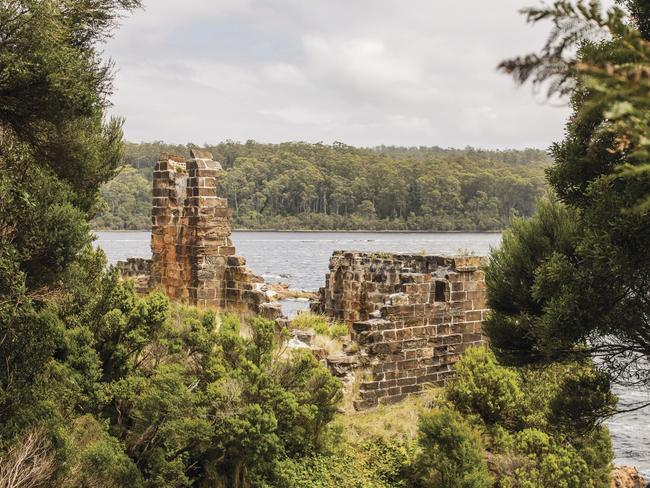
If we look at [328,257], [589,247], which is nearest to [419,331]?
[589,247]

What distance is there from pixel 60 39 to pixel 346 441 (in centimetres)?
751

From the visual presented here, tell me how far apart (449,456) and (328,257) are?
3069 inches

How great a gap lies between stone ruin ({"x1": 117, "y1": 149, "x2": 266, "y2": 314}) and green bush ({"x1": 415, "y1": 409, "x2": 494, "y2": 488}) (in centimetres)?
562

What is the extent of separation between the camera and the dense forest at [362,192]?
9400cm

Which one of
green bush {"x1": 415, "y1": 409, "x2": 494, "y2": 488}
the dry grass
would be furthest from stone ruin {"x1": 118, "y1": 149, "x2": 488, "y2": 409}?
green bush {"x1": 415, "y1": 409, "x2": 494, "y2": 488}

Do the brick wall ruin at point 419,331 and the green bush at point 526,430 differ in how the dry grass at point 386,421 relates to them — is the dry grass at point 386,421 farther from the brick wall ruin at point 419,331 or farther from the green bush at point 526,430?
the green bush at point 526,430

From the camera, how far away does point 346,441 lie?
1178 centimetres

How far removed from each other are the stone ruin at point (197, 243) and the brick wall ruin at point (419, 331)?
9.87 feet

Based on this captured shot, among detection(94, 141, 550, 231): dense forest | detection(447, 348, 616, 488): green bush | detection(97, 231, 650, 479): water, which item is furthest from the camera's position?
detection(94, 141, 550, 231): dense forest

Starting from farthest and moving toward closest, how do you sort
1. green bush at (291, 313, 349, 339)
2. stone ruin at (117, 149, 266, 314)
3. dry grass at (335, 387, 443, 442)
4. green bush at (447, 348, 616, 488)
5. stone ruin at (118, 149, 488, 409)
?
stone ruin at (117, 149, 266, 314) < green bush at (291, 313, 349, 339) < stone ruin at (118, 149, 488, 409) < dry grass at (335, 387, 443, 442) < green bush at (447, 348, 616, 488)

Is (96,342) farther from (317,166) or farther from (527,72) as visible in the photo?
(317,166)

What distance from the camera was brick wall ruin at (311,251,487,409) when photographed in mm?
13555

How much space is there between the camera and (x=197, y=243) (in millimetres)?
15945

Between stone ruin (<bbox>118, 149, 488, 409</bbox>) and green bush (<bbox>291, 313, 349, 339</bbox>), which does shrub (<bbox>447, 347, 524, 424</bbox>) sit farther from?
green bush (<bbox>291, 313, 349, 339</bbox>)
